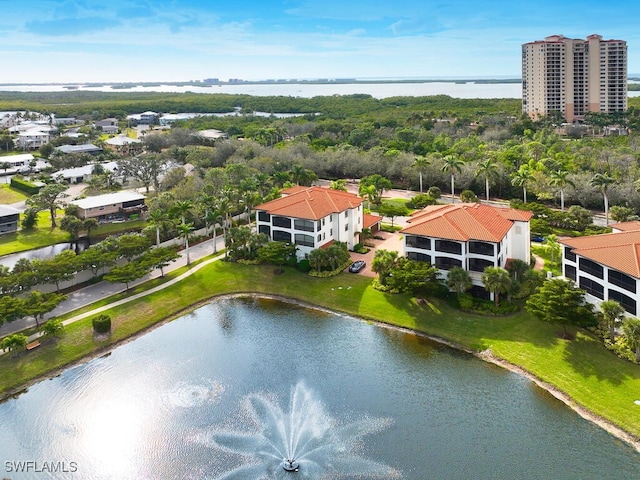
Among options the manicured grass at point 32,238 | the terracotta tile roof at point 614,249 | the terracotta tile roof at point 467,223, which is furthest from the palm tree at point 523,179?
the manicured grass at point 32,238

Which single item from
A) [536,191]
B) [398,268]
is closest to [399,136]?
[536,191]

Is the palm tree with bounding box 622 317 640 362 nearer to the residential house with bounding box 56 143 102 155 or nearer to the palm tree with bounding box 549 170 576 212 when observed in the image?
the palm tree with bounding box 549 170 576 212

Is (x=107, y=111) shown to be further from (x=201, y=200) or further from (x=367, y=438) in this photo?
(x=367, y=438)

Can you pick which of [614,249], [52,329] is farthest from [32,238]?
[614,249]

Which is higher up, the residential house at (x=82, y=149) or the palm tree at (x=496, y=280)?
the residential house at (x=82, y=149)

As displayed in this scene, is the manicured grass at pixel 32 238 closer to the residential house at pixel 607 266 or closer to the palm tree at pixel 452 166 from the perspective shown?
the palm tree at pixel 452 166

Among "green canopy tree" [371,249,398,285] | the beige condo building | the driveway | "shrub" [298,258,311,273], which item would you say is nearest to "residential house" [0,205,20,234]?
"shrub" [298,258,311,273]

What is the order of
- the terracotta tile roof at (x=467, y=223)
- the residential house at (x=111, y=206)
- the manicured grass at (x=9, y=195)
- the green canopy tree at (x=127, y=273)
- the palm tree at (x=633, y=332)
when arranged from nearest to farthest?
the palm tree at (x=633, y=332), the terracotta tile roof at (x=467, y=223), the green canopy tree at (x=127, y=273), the residential house at (x=111, y=206), the manicured grass at (x=9, y=195)
